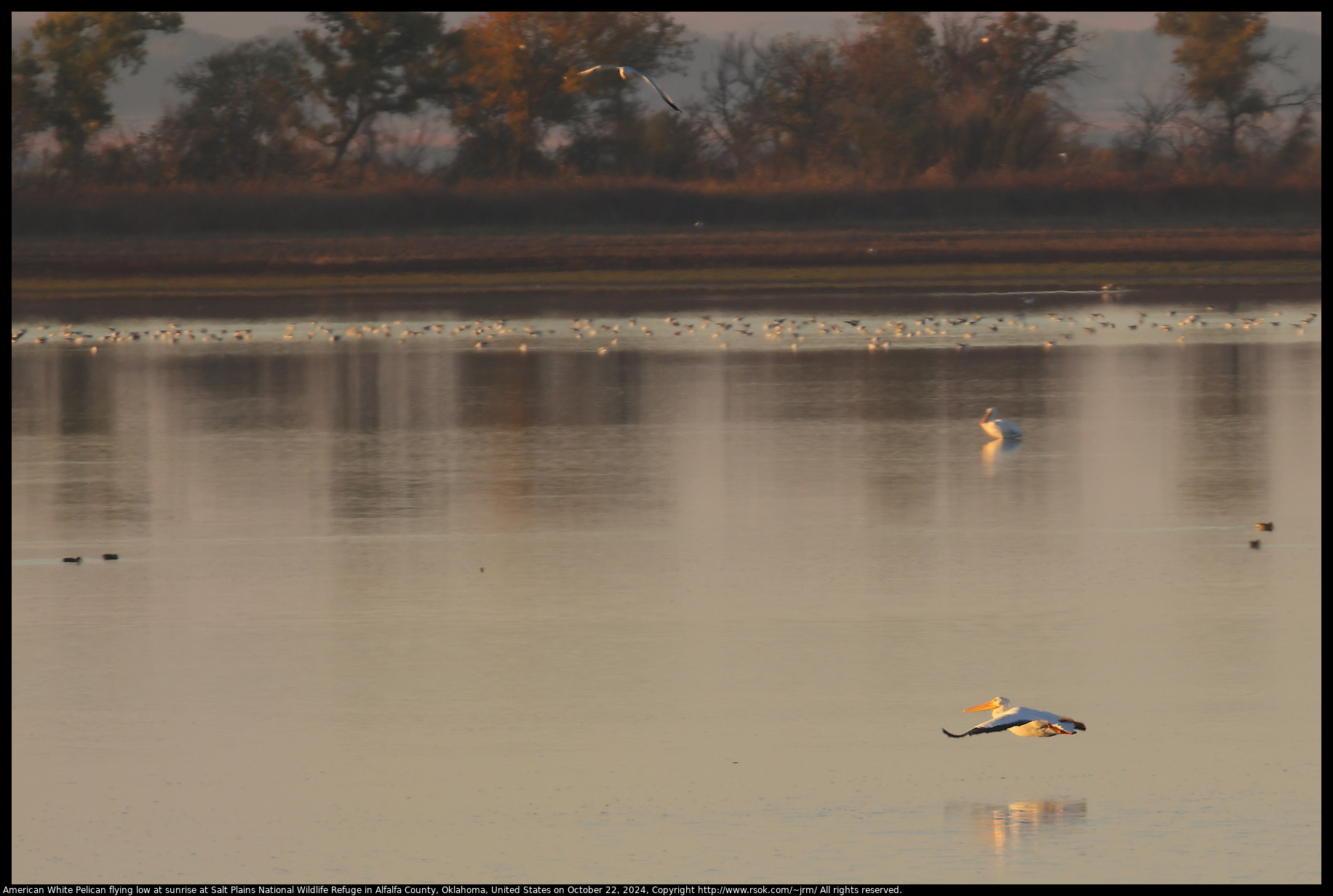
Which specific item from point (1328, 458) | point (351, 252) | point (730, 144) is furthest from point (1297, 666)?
point (730, 144)

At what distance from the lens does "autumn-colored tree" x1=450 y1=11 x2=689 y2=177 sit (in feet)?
156

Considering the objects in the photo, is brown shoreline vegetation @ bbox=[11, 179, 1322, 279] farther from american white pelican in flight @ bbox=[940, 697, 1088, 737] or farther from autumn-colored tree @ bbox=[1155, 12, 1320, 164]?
american white pelican in flight @ bbox=[940, 697, 1088, 737]

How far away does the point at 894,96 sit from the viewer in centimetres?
4791

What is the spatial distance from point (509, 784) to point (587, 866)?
653 millimetres

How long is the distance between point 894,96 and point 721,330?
25213 millimetres

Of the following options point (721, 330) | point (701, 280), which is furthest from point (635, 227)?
point (721, 330)

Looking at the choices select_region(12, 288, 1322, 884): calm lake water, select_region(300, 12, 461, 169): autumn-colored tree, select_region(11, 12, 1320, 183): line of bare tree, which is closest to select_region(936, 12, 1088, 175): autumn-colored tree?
select_region(11, 12, 1320, 183): line of bare tree

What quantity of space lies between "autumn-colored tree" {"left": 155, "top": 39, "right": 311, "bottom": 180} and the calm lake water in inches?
1287

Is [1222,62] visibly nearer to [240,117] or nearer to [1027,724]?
[240,117]

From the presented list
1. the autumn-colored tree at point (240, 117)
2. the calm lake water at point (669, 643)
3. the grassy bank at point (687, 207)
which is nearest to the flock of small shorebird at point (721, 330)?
the calm lake water at point (669, 643)

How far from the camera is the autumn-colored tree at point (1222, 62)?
161 ft

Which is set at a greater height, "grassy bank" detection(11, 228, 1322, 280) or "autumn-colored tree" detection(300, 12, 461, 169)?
"autumn-colored tree" detection(300, 12, 461, 169)

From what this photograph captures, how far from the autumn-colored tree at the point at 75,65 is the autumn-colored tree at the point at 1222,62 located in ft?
83.8

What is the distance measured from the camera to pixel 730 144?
4797 centimetres
